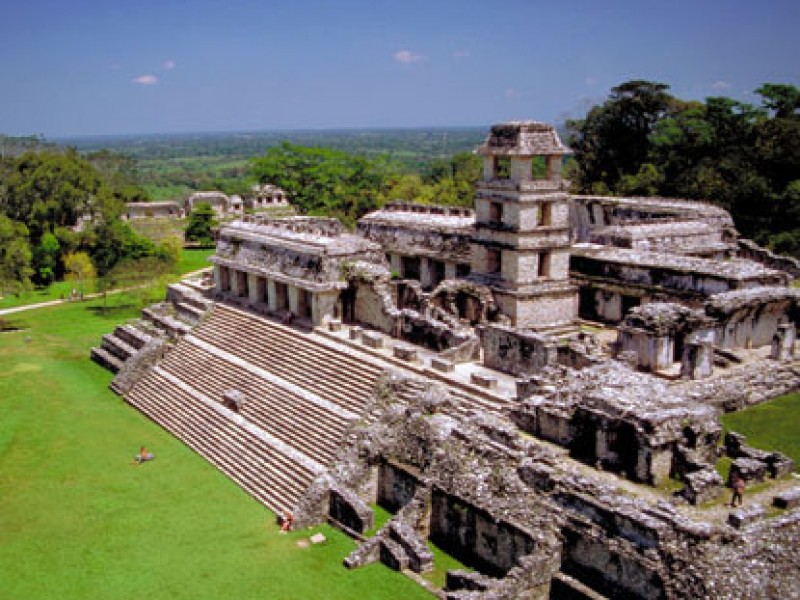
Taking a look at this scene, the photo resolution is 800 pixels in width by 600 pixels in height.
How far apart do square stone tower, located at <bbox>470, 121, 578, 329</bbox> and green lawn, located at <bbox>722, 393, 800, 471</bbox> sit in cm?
703

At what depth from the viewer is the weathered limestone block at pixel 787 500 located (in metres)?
13.4

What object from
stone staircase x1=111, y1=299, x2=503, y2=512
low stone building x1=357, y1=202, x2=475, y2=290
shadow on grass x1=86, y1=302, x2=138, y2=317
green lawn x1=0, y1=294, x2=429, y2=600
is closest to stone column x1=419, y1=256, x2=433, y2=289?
low stone building x1=357, y1=202, x2=475, y2=290

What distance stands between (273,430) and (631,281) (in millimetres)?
12836

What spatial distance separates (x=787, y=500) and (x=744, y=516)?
3.93ft

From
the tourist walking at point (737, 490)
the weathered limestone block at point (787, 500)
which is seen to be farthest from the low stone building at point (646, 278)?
the tourist walking at point (737, 490)

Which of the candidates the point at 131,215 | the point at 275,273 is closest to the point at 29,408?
the point at 275,273

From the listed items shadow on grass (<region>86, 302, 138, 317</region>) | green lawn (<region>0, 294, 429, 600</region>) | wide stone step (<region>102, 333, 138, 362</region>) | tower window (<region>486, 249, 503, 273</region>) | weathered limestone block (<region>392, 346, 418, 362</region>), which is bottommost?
shadow on grass (<region>86, 302, 138, 317</region>)

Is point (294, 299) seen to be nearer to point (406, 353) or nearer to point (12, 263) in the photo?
point (406, 353)

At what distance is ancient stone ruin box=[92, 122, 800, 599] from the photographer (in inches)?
535

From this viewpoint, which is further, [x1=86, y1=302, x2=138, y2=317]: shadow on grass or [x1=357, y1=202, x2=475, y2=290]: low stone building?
[x1=86, y1=302, x2=138, y2=317]: shadow on grass

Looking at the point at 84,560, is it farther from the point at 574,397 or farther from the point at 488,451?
the point at 574,397

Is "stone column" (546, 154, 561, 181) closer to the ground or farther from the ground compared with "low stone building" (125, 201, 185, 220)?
farther from the ground

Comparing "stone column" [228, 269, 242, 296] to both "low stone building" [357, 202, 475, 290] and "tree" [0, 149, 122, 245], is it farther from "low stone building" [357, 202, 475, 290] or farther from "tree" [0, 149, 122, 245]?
"tree" [0, 149, 122, 245]

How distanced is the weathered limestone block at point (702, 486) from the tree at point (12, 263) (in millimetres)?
31205
